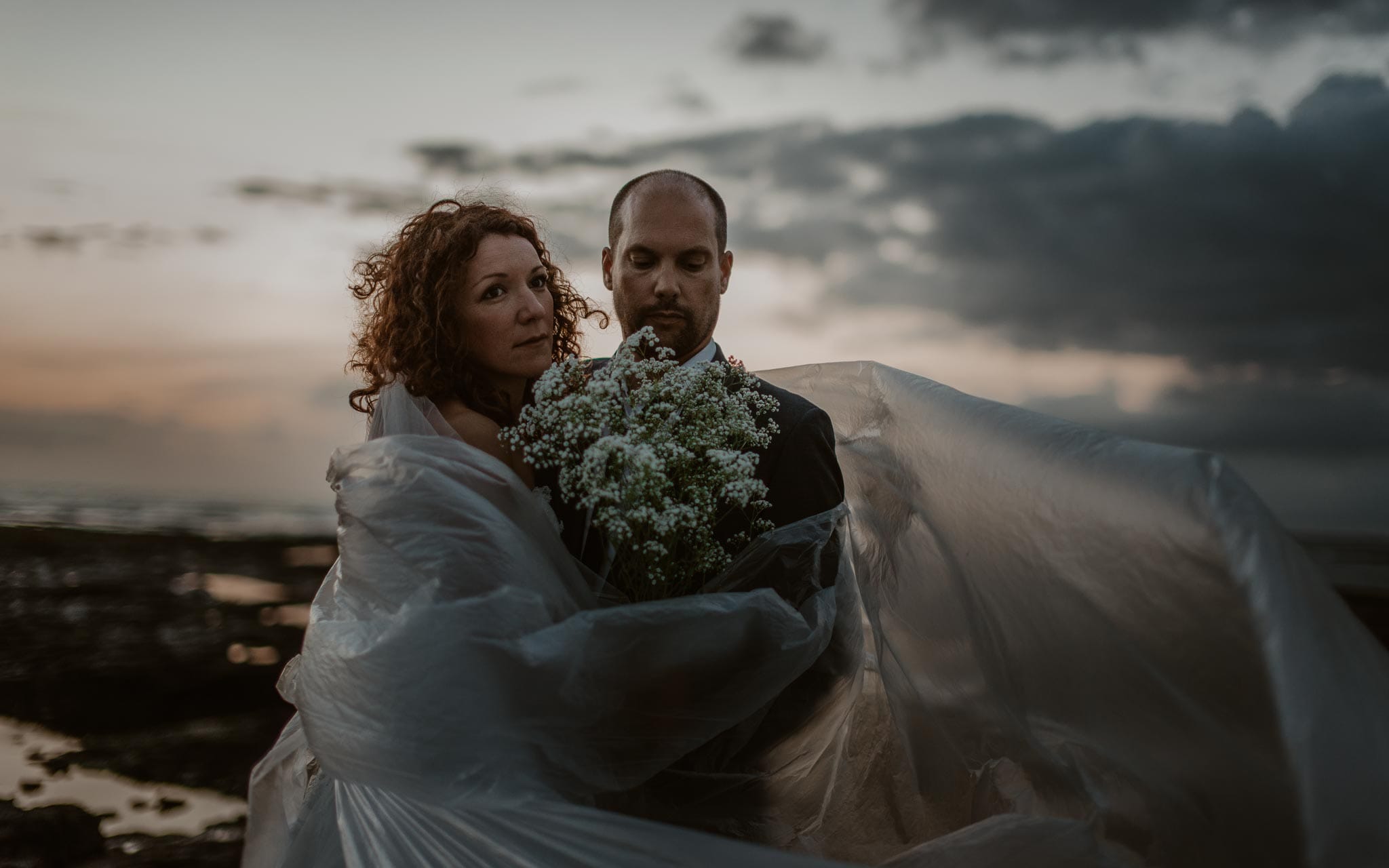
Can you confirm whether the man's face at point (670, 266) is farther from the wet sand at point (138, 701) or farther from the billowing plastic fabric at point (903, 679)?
the wet sand at point (138, 701)

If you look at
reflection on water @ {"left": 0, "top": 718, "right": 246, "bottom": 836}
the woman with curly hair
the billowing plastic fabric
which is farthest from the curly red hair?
reflection on water @ {"left": 0, "top": 718, "right": 246, "bottom": 836}

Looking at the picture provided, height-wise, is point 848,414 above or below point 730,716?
above

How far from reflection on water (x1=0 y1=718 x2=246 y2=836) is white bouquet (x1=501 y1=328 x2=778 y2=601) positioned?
4.73 meters

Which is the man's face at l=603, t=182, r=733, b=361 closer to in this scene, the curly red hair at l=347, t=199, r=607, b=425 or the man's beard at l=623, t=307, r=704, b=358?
the man's beard at l=623, t=307, r=704, b=358

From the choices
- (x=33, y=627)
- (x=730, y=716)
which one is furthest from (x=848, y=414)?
(x=33, y=627)

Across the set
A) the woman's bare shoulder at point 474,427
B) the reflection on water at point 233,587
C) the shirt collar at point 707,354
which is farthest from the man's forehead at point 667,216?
the reflection on water at point 233,587

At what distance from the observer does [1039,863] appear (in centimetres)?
182

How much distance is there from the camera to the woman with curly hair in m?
2.77

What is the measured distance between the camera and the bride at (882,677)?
1.62m

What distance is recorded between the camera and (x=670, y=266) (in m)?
3.33

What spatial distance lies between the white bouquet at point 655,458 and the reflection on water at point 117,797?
4728 millimetres

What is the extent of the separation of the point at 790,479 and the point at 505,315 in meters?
0.95

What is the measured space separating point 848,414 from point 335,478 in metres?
1.48

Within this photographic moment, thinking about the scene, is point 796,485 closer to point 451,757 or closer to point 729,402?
point 729,402
